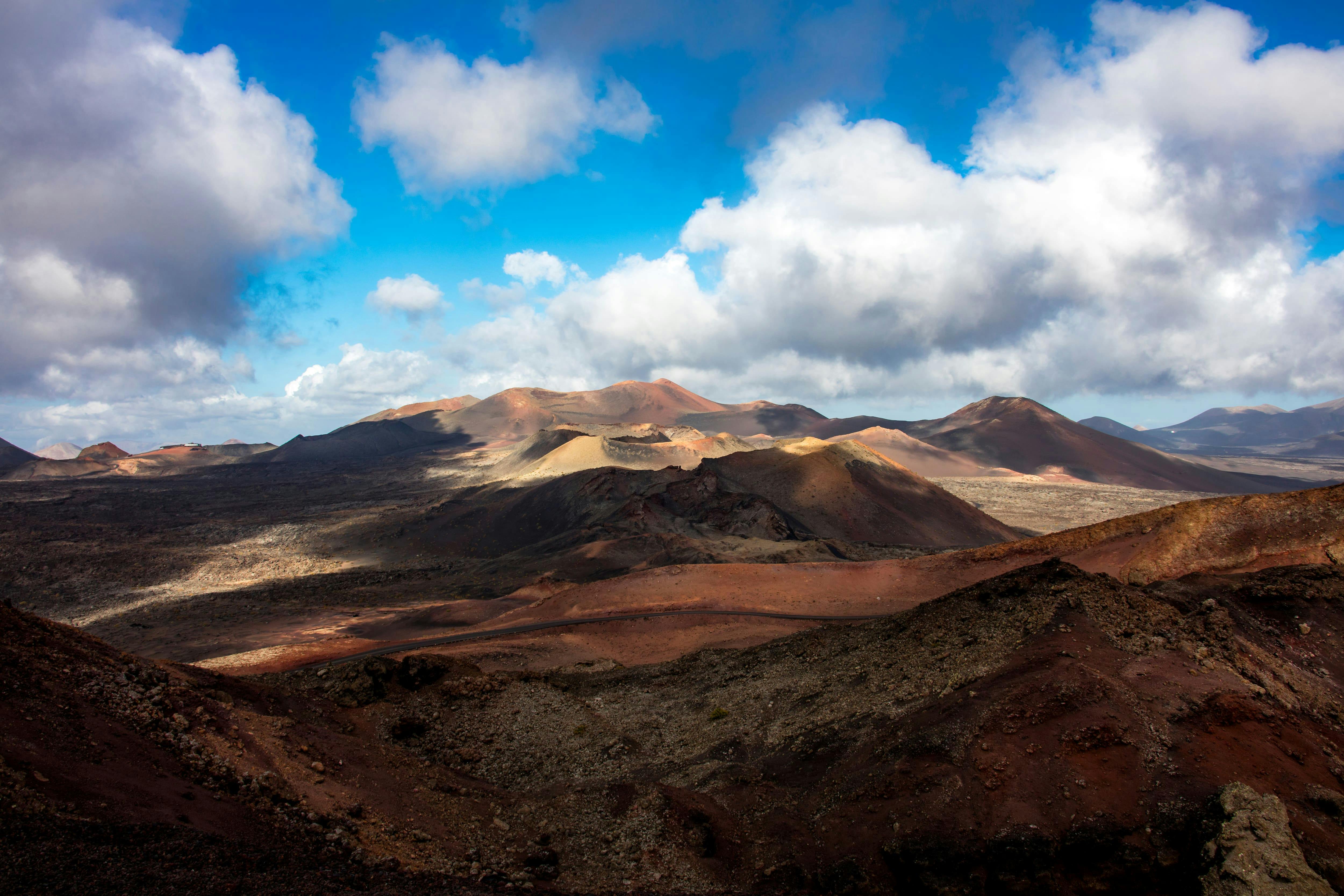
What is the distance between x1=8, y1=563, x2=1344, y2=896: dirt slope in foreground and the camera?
6.48 meters

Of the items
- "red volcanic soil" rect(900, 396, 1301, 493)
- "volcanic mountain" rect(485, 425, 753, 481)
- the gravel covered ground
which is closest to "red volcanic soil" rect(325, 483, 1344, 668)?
"volcanic mountain" rect(485, 425, 753, 481)

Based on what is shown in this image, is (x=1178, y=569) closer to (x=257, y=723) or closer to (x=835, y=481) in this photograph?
(x=257, y=723)

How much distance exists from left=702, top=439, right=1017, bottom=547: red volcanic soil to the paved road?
23.6 metres

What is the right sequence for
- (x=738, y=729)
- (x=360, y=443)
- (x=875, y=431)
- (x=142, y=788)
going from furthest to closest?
1. (x=360, y=443)
2. (x=875, y=431)
3. (x=738, y=729)
4. (x=142, y=788)

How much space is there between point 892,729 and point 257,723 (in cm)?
941

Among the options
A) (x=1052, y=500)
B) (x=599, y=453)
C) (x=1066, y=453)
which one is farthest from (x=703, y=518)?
(x=1066, y=453)

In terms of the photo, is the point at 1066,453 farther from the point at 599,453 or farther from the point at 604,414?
the point at 604,414

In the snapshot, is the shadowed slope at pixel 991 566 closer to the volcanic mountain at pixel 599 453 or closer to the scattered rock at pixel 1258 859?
the scattered rock at pixel 1258 859

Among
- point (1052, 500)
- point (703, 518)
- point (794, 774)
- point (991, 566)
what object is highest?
point (703, 518)

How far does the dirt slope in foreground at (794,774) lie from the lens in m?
6.48

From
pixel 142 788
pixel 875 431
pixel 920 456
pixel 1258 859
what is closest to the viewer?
pixel 1258 859

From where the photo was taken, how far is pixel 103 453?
11456cm

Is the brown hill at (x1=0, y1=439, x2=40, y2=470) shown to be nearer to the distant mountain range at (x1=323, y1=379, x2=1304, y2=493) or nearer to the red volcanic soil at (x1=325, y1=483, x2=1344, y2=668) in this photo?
the distant mountain range at (x1=323, y1=379, x2=1304, y2=493)

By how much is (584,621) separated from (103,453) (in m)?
129
